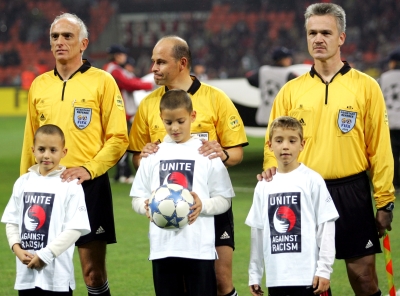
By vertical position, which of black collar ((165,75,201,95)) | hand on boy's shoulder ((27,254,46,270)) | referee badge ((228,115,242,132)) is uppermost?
black collar ((165,75,201,95))

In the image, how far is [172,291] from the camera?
455 centimetres

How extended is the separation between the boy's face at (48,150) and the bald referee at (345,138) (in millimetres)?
1186

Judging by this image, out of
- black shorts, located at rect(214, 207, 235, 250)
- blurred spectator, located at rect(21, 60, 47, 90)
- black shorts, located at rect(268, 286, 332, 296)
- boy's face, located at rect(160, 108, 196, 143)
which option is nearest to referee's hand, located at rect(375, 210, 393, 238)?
black shorts, located at rect(268, 286, 332, 296)

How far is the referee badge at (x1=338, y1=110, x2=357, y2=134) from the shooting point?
4727 millimetres

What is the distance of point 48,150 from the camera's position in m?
4.61

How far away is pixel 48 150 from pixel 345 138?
1.69 metres

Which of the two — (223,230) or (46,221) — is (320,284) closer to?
(223,230)

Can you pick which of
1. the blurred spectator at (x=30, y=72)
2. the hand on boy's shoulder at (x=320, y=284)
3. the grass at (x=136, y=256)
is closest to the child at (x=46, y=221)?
the hand on boy's shoulder at (x=320, y=284)

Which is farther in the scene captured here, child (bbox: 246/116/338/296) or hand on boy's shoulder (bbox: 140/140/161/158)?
hand on boy's shoulder (bbox: 140/140/161/158)

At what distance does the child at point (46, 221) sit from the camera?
4.55 m

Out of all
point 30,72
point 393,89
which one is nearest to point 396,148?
point 393,89

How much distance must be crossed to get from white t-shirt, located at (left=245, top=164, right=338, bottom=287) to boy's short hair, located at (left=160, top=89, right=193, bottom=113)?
1.96 feet

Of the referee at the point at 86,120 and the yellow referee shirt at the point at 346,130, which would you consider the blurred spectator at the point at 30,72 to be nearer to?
the referee at the point at 86,120

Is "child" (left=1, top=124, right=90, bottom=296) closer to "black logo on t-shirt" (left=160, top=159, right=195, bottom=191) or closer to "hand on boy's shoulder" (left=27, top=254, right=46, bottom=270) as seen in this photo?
"hand on boy's shoulder" (left=27, top=254, right=46, bottom=270)
